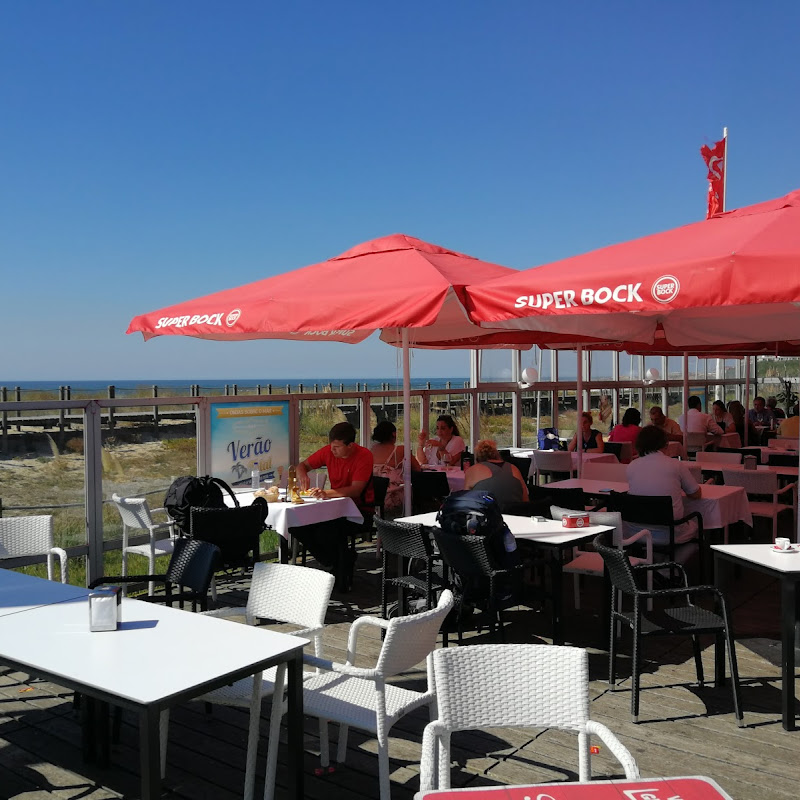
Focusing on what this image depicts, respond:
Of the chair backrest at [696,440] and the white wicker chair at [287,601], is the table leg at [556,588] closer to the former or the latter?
the white wicker chair at [287,601]

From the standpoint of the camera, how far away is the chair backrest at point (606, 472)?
24.5 feet

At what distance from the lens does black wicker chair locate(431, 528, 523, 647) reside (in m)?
4.45

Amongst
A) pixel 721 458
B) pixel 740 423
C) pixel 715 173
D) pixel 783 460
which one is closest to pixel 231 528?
pixel 715 173

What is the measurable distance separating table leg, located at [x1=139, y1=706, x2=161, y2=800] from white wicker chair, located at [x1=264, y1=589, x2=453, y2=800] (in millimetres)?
717

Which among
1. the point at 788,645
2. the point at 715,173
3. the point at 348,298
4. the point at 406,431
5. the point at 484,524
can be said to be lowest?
the point at 788,645

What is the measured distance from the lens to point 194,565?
3.93 m

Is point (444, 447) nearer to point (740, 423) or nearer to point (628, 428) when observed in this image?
point (628, 428)

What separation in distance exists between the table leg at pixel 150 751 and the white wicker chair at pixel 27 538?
302 centimetres

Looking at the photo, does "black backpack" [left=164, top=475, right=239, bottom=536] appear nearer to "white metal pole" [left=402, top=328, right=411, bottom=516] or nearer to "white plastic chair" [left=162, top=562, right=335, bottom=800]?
"white metal pole" [left=402, top=328, right=411, bottom=516]

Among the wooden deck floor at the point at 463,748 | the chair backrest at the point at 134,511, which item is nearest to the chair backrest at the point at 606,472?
the wooden deck floor at the point at 463,748

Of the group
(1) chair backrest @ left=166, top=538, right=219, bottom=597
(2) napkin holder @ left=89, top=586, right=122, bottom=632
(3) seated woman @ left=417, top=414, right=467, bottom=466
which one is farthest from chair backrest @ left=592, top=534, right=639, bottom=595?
(3) seated woman @ left=417, top=414, right=467, bottom=466

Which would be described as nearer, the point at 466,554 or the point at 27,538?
the point at 466,554

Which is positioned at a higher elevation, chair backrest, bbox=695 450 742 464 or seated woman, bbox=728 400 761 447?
seated woman, bbox=728 400 761 447

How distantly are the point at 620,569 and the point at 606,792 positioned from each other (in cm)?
235
